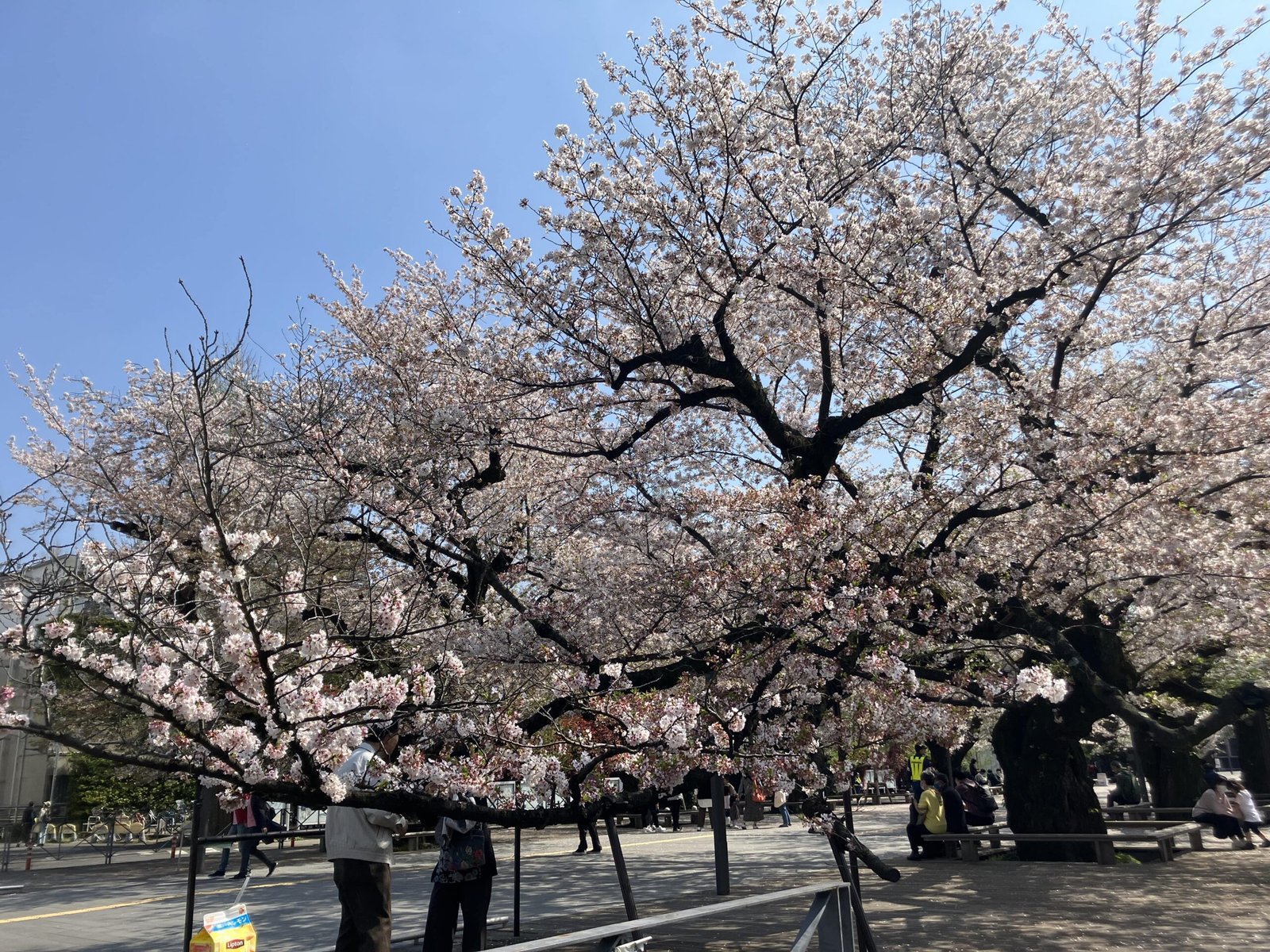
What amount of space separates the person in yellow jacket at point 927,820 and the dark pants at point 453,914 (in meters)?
9.86

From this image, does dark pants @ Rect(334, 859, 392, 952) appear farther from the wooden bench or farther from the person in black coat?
the wooden bench

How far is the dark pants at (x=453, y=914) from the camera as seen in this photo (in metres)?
6.55

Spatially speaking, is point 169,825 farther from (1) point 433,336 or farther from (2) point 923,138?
(2) point 923,138

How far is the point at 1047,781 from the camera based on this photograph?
41.7 ft

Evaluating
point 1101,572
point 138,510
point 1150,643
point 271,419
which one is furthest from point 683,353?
point 138,510

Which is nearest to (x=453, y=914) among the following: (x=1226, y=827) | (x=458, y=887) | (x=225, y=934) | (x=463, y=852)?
(x=458, y=887)

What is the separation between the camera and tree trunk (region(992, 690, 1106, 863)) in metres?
12.4

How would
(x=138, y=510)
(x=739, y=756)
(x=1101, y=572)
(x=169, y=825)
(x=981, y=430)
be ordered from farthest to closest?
(x=169, y=825)
(x=138, y=510)
(x=1101, y=572)
(x=981, y=430)
(x=739, y=756)

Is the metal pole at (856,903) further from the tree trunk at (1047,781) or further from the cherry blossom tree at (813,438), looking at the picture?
the tree trunk at (1047,781)

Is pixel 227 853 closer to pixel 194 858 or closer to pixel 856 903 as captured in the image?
pixel 194 858

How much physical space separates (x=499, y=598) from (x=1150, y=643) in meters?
9.45

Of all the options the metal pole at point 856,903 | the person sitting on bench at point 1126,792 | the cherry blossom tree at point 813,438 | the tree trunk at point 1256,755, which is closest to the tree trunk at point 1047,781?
the cherry blossom tree at point 813,438

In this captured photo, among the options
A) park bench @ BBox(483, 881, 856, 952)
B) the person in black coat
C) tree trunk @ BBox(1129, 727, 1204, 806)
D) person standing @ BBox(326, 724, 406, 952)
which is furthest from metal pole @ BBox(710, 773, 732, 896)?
tree trunk @ BBox(1129, 727, 1204, 806)

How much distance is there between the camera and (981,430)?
932 centimetres
